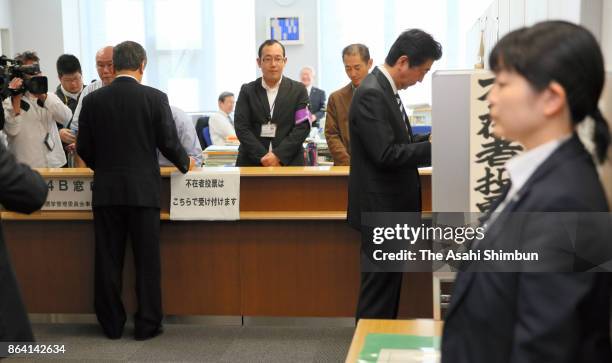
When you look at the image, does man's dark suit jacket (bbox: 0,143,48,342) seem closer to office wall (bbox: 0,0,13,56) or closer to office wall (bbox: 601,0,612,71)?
office wall (bbox: 601,0,612,71)

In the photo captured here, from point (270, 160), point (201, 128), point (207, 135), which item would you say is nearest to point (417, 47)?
point (270, 160)

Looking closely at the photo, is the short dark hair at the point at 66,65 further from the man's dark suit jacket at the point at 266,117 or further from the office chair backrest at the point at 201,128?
the office chair backrest at the point at 201,128

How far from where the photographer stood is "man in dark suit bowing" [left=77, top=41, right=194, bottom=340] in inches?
145

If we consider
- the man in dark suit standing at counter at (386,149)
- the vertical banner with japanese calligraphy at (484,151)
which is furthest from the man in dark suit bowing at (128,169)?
the vertical banner with japanese calligraphy at (484,151)

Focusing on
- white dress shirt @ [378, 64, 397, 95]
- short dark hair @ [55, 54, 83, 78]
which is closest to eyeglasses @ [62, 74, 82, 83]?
short dark hair @ [55, 54, 83, 78]

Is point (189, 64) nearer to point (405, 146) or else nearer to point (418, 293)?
point (418, 293)

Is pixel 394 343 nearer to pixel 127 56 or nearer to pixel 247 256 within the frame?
pixel 247 256

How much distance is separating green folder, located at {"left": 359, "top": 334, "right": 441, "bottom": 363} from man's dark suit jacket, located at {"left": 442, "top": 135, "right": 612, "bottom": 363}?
24.5 inches

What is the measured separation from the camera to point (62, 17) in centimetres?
1016

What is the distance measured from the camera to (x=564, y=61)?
111cm

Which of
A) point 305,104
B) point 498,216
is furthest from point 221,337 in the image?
point 498,216

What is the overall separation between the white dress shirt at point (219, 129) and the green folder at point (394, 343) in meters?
6.49

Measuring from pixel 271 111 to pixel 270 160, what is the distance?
0.36 m

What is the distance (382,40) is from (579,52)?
30.0ft
